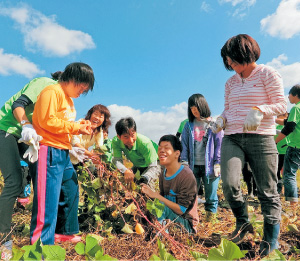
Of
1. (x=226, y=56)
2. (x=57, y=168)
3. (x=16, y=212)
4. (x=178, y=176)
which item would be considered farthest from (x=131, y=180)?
(x=16, y=212)

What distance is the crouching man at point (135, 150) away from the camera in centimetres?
290

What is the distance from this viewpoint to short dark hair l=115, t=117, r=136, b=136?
2.91 meters

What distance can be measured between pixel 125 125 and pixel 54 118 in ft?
3.61

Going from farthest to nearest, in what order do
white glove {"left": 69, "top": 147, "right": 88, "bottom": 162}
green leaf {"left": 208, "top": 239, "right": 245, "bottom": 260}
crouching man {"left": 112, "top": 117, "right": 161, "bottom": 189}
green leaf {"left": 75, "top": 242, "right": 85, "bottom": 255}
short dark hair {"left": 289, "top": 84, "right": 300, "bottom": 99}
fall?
1. short dark hair {"left": 289, "top": 84, "right": 300, "bottom": 99}
2. crouching man {"left": 112, "top": 117, "right": 161, "bottom": 189}
3. white glove {"left": 69, "top": 147, "right": 88, "bottom": 162}
4. green leaf {"left": 75, "top": 242, "right": 85, "bottom": 255}
5. green leaf {"left": 208, "top": 239, "right": 245, "bottom": 260}

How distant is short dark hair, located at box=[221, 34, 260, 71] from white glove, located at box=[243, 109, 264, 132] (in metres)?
0.42

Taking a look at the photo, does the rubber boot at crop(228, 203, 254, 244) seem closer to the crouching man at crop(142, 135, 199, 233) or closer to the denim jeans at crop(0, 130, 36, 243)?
the crouching man at crop(142, 135, 199, 233)

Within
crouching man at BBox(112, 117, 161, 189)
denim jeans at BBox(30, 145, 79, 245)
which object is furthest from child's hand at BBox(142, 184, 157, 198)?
denim jeans at BBox(30, 145, 79, 245)

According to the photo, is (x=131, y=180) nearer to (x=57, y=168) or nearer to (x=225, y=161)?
(x=57, y=168)

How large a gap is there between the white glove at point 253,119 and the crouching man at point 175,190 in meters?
0.75

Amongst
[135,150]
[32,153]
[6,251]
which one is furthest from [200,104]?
[6,251]

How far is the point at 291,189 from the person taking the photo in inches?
148

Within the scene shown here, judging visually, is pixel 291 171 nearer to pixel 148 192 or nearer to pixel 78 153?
pixel 148 192

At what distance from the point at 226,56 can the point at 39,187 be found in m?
1.72

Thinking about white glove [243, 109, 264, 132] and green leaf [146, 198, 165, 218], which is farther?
green leaf [146, 198, 165, 218]
